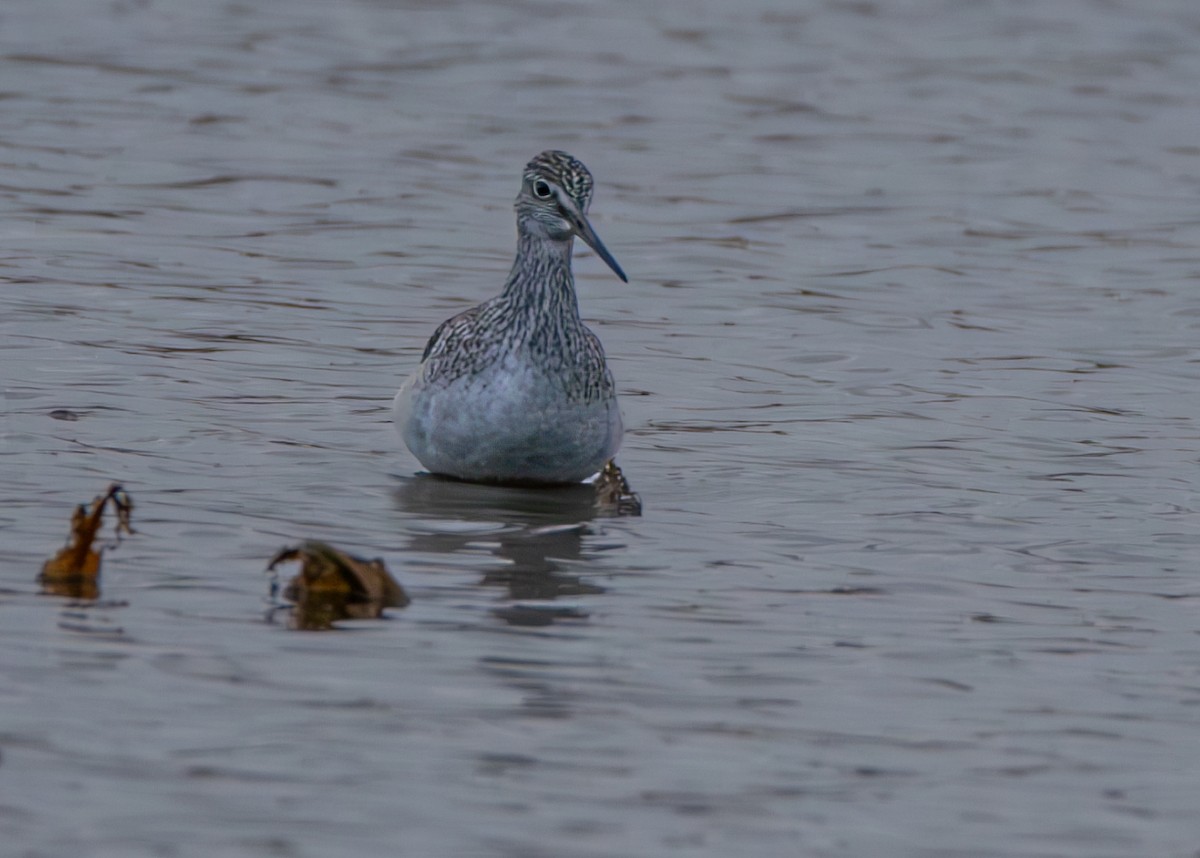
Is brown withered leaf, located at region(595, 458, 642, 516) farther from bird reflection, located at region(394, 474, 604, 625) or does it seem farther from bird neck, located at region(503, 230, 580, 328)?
bird neck, located at region(503, 230, 580, 328)

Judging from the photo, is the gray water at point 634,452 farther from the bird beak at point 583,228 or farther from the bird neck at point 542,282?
the bird beak at point 583,228

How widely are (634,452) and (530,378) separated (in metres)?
1.46

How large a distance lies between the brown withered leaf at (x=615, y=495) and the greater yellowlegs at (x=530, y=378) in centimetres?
14

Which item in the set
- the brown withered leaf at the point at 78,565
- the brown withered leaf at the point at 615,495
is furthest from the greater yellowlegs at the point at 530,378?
the brown withered leaf at the point at 78,565

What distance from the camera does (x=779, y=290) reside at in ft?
53.4

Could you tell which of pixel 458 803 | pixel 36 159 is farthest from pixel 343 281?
pixel 458 803

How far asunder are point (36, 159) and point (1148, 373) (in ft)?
31.9

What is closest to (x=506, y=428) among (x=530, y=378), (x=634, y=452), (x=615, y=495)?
(x=530, y=378)

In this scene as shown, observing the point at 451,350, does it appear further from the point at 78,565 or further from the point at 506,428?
the point at 78,565

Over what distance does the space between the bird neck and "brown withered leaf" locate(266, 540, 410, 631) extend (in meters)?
2.72

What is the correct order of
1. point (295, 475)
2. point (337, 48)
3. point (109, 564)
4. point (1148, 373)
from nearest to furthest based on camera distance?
point (109, 564) → point (295, 475) → point (1148, 373) → point (337, 48)

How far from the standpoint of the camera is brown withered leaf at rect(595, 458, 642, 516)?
425 inches

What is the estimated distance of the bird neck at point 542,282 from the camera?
1123cm

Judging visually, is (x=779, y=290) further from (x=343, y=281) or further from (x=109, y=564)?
(x=109, y=564)
